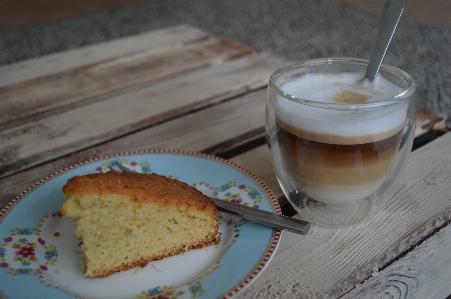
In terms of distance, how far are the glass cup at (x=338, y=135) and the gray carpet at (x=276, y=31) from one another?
0.92 meters

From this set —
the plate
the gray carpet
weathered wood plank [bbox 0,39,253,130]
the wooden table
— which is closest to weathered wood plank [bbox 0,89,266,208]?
the wooden table

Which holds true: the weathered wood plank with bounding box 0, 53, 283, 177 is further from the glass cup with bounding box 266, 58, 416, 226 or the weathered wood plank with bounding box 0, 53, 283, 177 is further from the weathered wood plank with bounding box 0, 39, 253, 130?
the glass cup with bounding box 266, 58, 416, 226

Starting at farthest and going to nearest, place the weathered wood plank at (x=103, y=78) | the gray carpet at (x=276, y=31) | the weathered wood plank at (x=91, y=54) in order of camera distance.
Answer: the gray carpet at (x=276, y=31) < the weathered wood plank at (x=91, y=54) < the weathered wood plank at (x=103, y=78)

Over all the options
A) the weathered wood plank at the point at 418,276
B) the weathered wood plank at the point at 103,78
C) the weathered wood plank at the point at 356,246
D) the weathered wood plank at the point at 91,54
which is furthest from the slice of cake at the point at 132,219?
the weathered wood plank at the point at 91,54

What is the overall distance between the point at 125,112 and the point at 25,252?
481 mm

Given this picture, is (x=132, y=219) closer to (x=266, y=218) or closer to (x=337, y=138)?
(x=266, y=218)

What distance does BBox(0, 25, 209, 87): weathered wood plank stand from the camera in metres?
1.26

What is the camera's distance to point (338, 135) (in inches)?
24.8

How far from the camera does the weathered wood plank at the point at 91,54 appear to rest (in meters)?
1.26

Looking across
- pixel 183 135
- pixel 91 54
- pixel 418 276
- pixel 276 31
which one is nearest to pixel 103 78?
pixel 91 54

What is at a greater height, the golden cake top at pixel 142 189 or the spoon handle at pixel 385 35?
the spoon handle at pixel 385 35

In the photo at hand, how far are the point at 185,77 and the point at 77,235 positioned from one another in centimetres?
66

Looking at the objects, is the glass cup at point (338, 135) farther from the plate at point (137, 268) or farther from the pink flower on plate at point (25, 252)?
the pink flower on plate at point (25, 252)

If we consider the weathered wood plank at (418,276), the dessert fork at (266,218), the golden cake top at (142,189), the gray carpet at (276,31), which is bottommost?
the gray carpet at (276,31)
